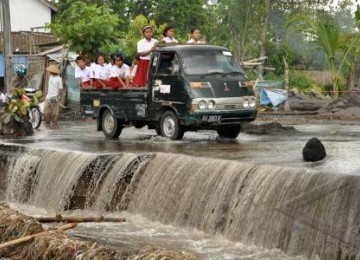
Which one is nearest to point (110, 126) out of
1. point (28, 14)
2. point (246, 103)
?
point (246, 103)

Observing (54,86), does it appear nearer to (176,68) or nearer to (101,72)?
(101,72)

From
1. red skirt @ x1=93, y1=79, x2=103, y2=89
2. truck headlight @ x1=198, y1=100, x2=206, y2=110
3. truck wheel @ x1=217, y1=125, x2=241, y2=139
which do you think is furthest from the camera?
red skirt @ x1=93, y1=79, x2=103, y2=89

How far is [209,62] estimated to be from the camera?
14.6 m

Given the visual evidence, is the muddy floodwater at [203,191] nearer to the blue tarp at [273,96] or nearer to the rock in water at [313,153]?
the rock in water at [313,153]

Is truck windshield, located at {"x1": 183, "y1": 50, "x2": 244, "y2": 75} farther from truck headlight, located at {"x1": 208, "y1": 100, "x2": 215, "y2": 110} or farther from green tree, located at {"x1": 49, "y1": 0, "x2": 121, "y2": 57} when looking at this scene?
green tree, located at {"x1": 49, "y1": 0, "x2": 121, "y2": 57}

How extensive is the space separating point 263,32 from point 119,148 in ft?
58.0

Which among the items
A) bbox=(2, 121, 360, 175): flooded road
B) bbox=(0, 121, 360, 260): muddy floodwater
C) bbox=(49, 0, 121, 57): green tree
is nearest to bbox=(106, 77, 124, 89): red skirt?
bbox=(2, 121, 360, 175): flooded road

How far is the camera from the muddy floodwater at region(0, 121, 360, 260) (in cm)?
859

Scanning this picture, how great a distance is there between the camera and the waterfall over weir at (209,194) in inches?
330

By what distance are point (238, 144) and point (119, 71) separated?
3.75 m

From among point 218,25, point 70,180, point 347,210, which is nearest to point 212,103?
point 70,180

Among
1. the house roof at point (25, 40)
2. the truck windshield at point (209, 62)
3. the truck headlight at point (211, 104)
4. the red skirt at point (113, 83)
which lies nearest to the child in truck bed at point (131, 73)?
the red skirt at point (113, 83)

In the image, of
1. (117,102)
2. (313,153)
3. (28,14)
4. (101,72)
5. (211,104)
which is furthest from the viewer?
(28,14)

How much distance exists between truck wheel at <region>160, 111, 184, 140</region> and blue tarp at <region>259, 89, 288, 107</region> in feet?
35.3
